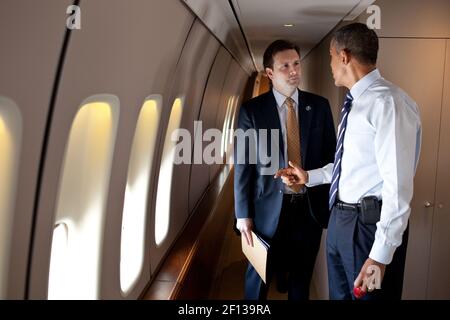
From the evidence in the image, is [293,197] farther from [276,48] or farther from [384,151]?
[384,151]

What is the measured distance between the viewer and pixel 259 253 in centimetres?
308

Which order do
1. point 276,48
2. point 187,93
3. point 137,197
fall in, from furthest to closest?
point 187,93 → point 137,197 → point 276,48

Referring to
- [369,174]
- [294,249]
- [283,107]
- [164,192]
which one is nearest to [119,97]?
[283,107]

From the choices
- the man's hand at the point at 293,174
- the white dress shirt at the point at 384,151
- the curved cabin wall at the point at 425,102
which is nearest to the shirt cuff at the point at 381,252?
the white dress shirt at the point at 384,151

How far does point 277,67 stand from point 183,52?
87 cm

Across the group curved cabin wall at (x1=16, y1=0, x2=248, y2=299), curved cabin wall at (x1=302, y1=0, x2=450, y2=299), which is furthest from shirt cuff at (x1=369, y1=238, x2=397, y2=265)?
curved cabin wall at (x1=302, y1=0, x2=450, y2=299)

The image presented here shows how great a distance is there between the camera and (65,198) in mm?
2512

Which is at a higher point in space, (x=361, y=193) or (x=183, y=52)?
(x=183, y=52)

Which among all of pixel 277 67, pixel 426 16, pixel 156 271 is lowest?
pixel 156 271

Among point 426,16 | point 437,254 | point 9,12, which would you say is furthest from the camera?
point 437,254

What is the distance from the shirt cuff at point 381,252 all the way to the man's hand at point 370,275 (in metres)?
0.02

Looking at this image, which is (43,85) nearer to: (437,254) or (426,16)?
(426,16)

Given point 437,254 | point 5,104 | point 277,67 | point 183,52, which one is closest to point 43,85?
point 5,104

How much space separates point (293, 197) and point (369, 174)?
1050mm
